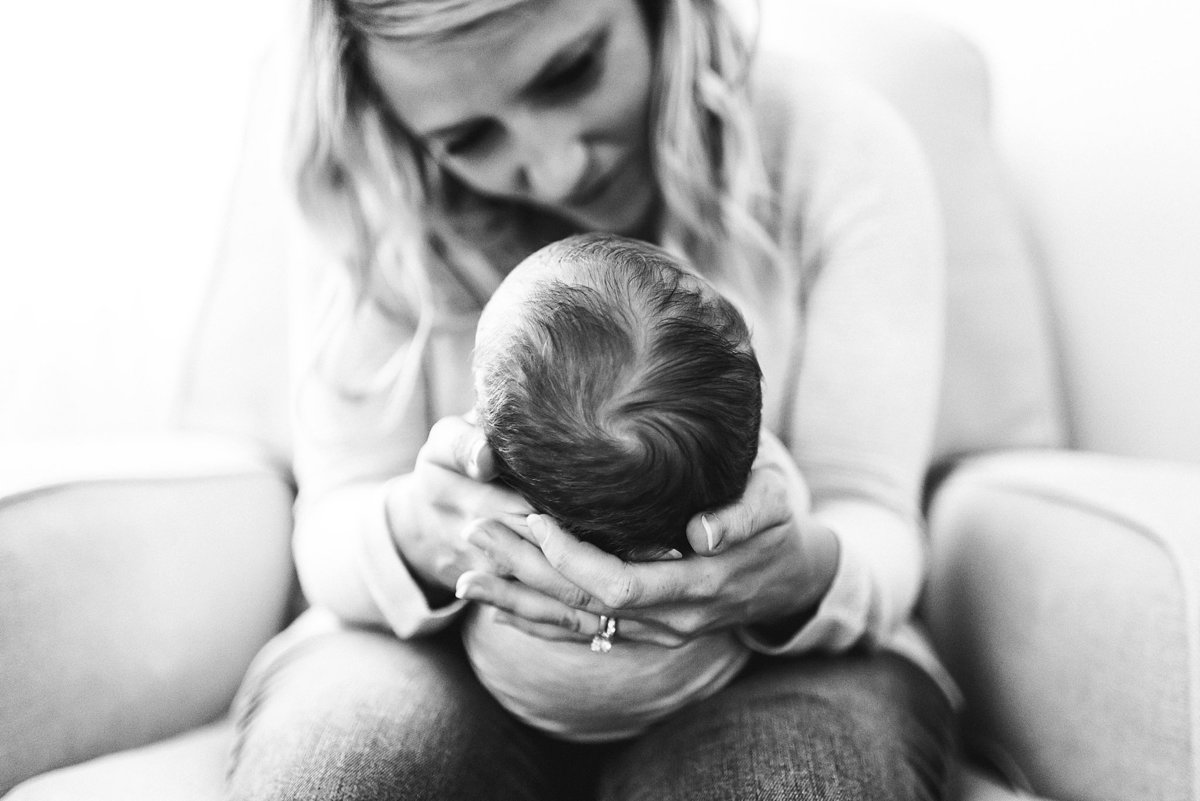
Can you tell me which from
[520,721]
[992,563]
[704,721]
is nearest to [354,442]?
[520,721]

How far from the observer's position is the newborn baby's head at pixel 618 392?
23.1 inches

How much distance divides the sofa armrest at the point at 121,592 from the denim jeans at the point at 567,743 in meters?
0.11

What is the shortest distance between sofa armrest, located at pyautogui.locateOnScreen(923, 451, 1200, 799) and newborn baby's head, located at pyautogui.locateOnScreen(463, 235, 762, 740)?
32 cm

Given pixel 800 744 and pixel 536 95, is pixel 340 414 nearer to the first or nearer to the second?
pixel 536 95

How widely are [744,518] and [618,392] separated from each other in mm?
121

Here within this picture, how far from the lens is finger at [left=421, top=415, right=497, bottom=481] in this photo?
64cm

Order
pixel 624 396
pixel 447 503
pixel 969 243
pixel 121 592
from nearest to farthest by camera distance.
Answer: pixel 624 396, pixel 447 503, pixel 121 592, pixel 969 243

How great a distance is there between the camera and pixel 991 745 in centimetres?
84

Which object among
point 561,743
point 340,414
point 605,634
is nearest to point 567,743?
point 561,743

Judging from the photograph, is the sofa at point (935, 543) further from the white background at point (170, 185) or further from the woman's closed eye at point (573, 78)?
the woman's closed eye at point (573, 78)

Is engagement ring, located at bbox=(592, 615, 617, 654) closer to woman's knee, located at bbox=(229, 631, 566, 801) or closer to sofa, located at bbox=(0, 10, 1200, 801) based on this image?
woman's knee, located at bbox=(229, 631, 566, 801)

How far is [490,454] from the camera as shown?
A: 25.3 inches

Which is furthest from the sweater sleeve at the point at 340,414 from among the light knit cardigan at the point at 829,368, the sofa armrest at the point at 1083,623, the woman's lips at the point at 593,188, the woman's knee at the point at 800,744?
the sofa armrest at the point at 1083,623

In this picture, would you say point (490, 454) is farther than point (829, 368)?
No
